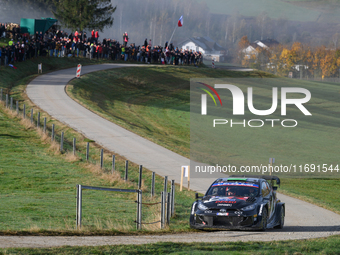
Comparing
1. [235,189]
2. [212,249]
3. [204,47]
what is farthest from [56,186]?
[204,47]

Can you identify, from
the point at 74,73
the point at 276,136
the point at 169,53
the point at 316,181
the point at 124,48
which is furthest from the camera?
the point at 169,53

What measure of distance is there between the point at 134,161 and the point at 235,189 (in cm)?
1117

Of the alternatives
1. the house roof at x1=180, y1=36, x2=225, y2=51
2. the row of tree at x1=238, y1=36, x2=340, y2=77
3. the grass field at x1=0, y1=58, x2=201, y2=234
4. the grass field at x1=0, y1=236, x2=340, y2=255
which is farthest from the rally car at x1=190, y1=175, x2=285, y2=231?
the house roof at x1=180, y1=36, x2=225, y2=51

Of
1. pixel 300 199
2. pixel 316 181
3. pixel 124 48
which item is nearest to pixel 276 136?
pixel 316 181

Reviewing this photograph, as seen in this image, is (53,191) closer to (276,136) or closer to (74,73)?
(276,136)

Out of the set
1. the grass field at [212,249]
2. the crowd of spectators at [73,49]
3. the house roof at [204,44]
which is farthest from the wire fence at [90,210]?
the house roof at [204,44]

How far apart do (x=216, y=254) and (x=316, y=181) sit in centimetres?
2082

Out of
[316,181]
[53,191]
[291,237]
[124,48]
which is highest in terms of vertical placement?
[124,48]

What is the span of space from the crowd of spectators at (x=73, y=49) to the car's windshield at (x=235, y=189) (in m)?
35.5

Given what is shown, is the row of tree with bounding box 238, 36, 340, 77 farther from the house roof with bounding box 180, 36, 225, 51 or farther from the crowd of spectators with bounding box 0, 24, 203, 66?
the crowd of spectators with bounding box 0, 24, 203, 66

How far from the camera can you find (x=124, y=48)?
60.8 m

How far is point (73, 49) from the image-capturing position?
5503cm

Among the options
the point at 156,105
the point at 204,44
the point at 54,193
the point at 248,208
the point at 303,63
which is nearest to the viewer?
the point at 248,208

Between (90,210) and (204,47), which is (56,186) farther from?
(204,47)
